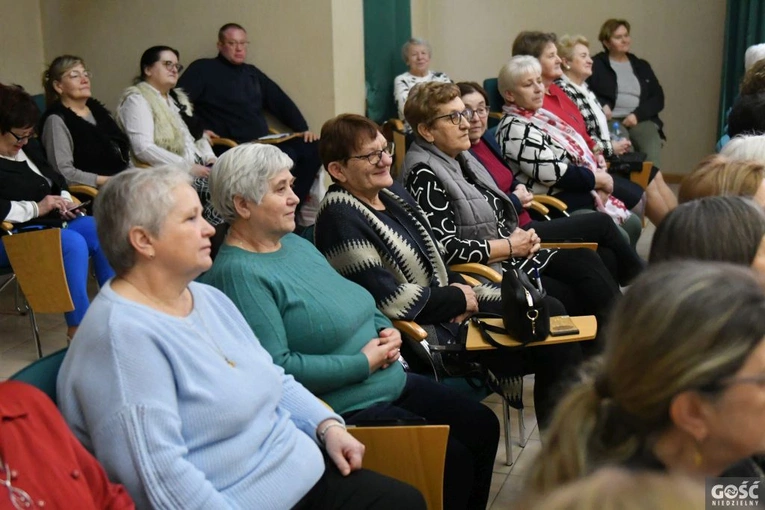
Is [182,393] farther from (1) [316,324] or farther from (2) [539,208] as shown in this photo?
(2) [539,208]

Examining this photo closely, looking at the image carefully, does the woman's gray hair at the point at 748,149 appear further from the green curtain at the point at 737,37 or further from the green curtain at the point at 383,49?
the green curtain at the point at 737,37

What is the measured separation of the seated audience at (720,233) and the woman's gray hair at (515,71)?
241 centimetres

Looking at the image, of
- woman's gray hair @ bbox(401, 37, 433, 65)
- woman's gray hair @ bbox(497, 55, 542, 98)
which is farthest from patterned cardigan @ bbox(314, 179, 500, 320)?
woman's gray hair @ bbox(401, 37, 433, 65)

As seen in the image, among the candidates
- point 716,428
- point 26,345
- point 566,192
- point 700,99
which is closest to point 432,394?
point 716,428

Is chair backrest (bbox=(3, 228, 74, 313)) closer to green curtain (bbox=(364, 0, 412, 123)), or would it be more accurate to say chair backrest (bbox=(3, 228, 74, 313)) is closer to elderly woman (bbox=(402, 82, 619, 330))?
elderly woman (bbox=(402, 82, 619, 330))

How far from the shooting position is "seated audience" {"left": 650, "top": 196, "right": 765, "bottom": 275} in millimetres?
2004

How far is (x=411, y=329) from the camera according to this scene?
2.69m

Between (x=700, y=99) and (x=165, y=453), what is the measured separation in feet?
21.7

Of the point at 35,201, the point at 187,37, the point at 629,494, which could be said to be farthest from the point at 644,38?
the point at 629,494

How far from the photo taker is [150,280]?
187cm

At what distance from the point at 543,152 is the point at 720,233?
2.29 meters

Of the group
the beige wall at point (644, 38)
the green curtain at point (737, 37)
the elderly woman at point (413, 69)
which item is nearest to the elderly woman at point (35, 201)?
the elderly woman at point (413, 69)

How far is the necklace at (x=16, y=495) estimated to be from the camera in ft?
4.83

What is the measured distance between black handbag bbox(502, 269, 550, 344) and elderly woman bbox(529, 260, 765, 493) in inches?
47.9
